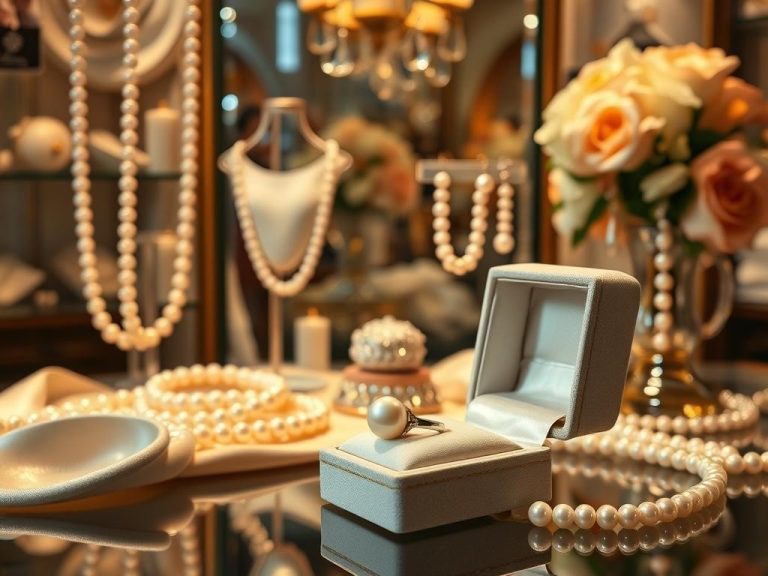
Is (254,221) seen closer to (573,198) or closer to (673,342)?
(573,198)

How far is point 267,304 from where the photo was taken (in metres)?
1.96

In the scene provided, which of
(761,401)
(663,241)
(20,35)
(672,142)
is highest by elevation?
(20,35)

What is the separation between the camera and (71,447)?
864mm

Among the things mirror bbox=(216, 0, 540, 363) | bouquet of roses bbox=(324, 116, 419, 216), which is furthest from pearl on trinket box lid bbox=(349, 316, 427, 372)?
bouquet of roses bbox=(324, 116, 419, 216)

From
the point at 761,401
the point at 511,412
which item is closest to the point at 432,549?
the point at 511,412

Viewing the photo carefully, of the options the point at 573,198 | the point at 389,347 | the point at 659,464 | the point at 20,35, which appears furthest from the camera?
the point at 20,35

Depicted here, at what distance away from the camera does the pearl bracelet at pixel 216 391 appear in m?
1.01

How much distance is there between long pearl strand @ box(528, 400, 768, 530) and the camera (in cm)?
76

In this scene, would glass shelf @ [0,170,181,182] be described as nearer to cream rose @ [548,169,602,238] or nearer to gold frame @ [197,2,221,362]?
gold frame @ [197,2,221,362]

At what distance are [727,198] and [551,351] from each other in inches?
14.4

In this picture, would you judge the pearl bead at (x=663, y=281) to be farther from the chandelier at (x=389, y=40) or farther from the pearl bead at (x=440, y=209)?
the chandelier at (x=389, y=40)

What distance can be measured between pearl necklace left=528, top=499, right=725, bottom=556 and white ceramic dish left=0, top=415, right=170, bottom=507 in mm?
308

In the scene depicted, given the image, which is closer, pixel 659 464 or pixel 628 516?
pixel 628 516

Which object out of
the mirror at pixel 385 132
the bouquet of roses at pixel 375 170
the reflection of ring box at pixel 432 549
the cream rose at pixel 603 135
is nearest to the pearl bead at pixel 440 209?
the cream rose at pixel 603 135
